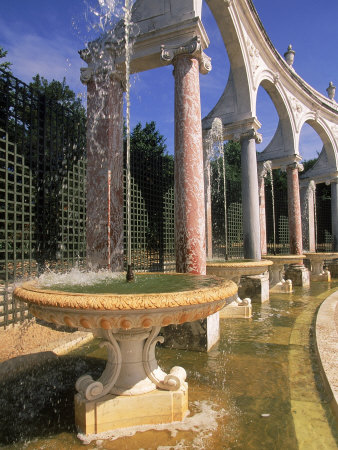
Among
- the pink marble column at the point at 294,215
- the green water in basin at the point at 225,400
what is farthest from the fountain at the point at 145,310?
the pink marble column at the point at 294,215

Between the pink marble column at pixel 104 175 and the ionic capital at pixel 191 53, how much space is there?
1.23 meters

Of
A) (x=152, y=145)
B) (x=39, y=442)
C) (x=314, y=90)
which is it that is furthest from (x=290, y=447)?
(x=152, y=145)

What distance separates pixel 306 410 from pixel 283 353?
4.47 feet

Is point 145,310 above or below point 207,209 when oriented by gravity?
below

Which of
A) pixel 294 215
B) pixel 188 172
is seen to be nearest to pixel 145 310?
pixel 188 172

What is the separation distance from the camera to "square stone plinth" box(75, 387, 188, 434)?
2244mm

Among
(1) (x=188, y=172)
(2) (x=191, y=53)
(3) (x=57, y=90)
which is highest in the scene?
(3) (x=57, y=90)

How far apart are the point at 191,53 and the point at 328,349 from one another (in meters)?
4.14

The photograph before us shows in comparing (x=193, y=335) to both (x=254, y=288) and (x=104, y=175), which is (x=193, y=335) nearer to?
(x=104, y=175)

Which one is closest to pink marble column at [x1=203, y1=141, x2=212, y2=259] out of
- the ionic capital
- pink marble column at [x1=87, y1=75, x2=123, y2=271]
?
pink marble column at [x1=87, y1=75, x2=123, y2=271]

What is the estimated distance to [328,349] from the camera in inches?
137

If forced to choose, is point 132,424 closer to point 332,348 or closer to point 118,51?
point 332,348

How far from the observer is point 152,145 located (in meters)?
19.5

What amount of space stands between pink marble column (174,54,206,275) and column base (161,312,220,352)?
68 centimetres
